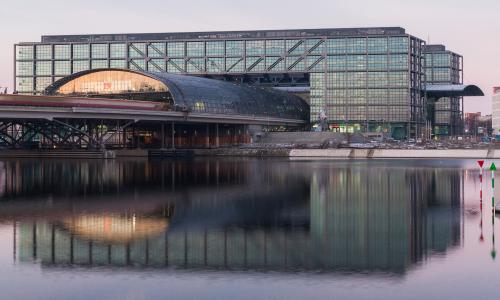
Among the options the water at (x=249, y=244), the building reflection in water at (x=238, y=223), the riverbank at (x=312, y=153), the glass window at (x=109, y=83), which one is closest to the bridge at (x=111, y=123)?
the riverbank at (x=312, y=153)

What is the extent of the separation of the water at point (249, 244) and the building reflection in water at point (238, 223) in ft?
0.28

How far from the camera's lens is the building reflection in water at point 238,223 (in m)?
32.0

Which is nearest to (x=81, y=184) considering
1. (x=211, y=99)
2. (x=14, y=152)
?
(x=14, y=152)

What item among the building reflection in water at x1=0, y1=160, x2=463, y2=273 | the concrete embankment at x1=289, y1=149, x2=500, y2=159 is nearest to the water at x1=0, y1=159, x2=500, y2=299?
the building reflection in water at x1=0, y1=160, x2=463, y2=273

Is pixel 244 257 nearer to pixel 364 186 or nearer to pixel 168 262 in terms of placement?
pixel 168 262

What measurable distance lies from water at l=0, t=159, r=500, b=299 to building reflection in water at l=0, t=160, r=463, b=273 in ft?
0.28

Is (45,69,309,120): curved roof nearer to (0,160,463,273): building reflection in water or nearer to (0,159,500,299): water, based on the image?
(0,160,463,273): building reflection in water

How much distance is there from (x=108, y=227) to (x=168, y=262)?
36.8ft

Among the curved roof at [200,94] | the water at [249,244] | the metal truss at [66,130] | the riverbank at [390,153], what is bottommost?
the water at [249,244]

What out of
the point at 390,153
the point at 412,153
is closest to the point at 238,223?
the point at 412,153

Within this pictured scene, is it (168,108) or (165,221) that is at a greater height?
(168,108)

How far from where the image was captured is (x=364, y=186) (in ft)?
223

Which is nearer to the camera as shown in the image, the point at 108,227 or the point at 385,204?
the point at 108,227

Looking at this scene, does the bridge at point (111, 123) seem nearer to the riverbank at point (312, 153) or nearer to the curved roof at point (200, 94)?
the curved roof at point (200, 94)
